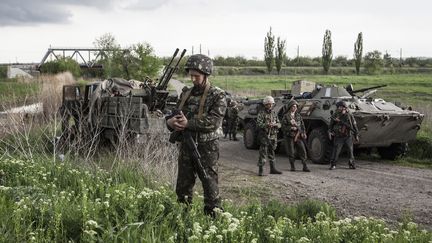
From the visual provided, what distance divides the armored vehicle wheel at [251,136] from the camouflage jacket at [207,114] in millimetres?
9759

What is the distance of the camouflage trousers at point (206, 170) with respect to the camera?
5.75 metres

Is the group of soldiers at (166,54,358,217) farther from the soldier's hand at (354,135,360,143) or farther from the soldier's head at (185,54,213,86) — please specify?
the soldier's hand at (354,135,360,143)

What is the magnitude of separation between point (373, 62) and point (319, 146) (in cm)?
3868

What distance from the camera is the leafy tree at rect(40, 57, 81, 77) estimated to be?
134 feet

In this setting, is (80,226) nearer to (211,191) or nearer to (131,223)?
Answer: (131,223)

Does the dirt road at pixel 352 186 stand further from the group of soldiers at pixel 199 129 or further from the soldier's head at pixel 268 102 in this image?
the group of soldiers at pixel 199 129

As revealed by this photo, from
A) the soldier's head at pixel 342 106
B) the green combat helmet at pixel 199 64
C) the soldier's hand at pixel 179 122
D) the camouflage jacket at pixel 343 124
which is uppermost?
the green combat helmet at pixel 199 64

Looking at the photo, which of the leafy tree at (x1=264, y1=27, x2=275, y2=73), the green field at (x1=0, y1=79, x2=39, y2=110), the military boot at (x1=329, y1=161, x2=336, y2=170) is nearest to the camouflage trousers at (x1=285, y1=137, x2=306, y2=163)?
the military boot at (x1=329, y1=161, x2=336, y2=170)

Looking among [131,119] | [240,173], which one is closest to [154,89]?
[131,119]

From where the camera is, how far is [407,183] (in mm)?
10633

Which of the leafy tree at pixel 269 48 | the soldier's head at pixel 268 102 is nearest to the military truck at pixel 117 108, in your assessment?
the soldier's head at pixel 268 102

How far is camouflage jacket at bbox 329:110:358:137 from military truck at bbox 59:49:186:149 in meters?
3.52

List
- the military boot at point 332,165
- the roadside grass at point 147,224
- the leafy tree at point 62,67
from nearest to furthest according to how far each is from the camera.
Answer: the roadside grass at point 147,224 < the military boot at point 332,165 < the leafy tree at point 62,67

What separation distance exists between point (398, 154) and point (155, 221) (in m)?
10.3
